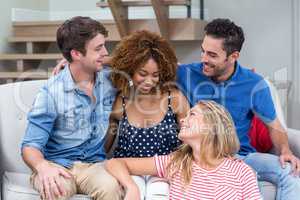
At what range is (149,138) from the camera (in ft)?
7.00

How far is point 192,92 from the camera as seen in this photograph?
7.51 ft

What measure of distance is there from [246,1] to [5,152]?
9.64 ft

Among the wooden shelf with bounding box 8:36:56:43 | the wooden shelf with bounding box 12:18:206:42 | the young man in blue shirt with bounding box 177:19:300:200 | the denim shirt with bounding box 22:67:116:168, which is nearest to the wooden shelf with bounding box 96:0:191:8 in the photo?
the wooden shelf with bounding box 12:18:206:42

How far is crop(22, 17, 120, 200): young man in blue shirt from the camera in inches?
78.0

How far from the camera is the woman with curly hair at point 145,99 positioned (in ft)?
7.00

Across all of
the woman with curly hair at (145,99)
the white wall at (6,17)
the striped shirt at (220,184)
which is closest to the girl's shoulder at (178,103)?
the woman with curly hair at (145,99)

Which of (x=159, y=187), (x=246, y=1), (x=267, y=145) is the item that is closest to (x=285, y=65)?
(x=246, y=1)

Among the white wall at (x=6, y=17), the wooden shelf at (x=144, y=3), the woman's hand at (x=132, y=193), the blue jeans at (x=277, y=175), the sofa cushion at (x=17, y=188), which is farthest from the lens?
the white wall at (x=6, y=17)

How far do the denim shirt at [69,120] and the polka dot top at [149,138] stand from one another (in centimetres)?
9

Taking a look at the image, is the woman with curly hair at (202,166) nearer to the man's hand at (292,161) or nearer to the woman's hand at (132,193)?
the woman's hand at (132,193)

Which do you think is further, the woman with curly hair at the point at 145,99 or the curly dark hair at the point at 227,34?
the curly dark hair at the point at 227,34

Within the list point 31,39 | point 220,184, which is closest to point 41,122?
point 220,184

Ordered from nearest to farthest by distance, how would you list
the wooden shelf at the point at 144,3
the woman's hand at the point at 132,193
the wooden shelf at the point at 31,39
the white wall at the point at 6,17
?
the woman's hand at the point at 132,193
the wooden shelf at the point at 144,3
the wooden shelf at the point at 31,39
the white wall at the point at 6,17

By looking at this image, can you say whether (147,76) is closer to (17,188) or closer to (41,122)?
(41,122)
